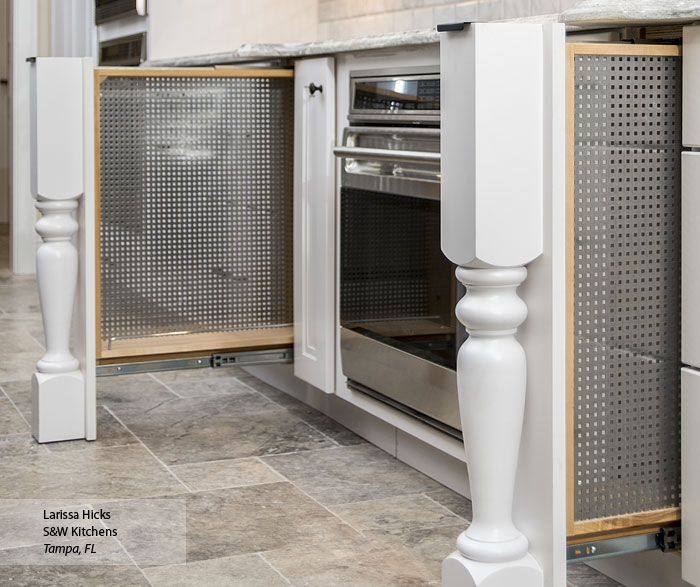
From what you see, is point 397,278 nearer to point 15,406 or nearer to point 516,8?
point 516,8

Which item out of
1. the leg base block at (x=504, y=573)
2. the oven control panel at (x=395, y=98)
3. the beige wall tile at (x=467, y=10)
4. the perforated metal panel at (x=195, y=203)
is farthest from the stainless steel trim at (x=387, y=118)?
the leg base block at (x=504, y=573)

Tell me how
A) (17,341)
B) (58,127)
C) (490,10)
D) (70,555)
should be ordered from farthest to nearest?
(17,341) < (490,10) < (58,127) < (70,555)

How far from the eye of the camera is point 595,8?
4.72 ft

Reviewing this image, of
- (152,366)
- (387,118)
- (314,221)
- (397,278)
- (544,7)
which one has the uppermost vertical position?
(544,7)

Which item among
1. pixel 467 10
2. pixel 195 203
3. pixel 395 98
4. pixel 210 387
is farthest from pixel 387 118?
pixel 210 387

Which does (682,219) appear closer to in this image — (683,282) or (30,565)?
(683,282)

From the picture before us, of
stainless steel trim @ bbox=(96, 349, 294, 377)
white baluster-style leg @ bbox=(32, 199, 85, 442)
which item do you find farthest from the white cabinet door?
white baluster-style leg @ bbox=(32, 199, 85, 442)

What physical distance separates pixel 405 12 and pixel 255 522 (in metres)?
1.82

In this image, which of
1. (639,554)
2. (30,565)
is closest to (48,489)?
(30,565)

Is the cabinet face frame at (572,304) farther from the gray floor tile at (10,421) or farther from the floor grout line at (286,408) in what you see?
the gray floor tile at (10,421)

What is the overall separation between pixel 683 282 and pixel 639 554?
494mm

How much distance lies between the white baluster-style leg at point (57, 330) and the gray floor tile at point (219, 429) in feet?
0.64

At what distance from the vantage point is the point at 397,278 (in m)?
2.28

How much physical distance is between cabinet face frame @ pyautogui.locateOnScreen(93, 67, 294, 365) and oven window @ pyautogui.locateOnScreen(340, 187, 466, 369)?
1.20 ft
